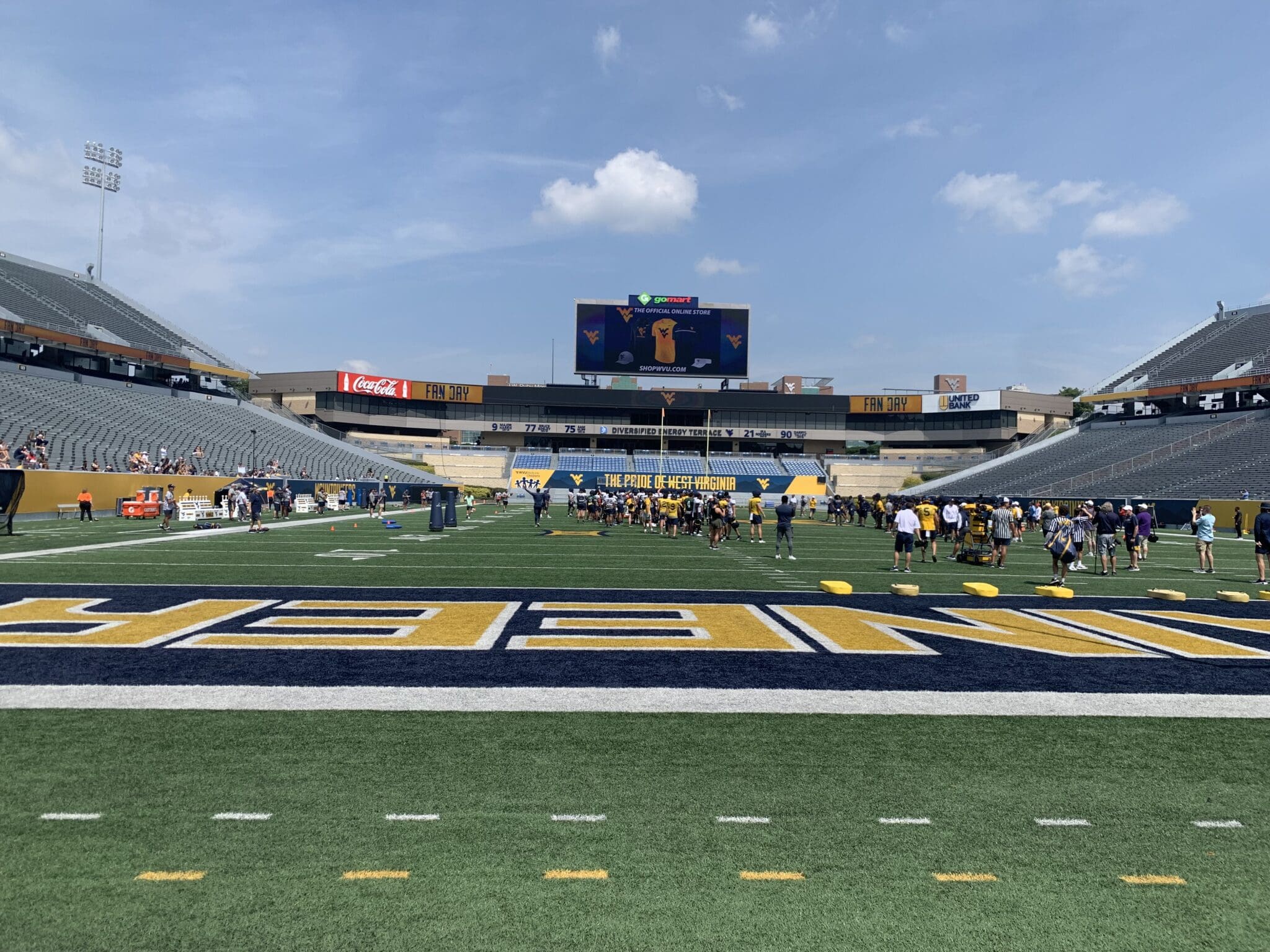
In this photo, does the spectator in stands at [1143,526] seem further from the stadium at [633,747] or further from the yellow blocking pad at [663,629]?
the yellow blocking pad at [663,629]

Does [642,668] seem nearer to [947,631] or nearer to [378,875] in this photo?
[378,875]

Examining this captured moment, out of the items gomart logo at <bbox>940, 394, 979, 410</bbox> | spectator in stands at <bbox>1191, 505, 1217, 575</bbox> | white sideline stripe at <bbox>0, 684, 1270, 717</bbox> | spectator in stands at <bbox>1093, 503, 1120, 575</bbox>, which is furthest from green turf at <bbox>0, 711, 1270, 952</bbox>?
gomart logo at <bbox>940, 394, 979, 410</bbox>

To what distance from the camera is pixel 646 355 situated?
67.1m

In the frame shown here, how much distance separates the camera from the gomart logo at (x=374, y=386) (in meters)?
72.0

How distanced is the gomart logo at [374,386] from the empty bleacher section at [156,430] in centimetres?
1036

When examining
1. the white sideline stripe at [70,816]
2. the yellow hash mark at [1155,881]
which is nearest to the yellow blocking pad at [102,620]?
the white sideline stripe at [70,816]

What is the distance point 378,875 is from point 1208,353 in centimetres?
6864

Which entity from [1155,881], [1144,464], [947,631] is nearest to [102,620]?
[947,631]

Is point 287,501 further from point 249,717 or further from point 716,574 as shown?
point 249,717

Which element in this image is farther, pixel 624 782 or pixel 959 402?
pixel 959 402

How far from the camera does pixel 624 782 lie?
→ 4.27 meters

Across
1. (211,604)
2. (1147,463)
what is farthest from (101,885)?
(1147,463)

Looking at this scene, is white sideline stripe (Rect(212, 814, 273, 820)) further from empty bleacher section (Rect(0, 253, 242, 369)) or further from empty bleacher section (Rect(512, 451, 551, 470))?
empty bleacher section (Rect(512, 451, 551, 470))

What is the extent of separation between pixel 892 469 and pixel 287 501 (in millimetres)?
51896
